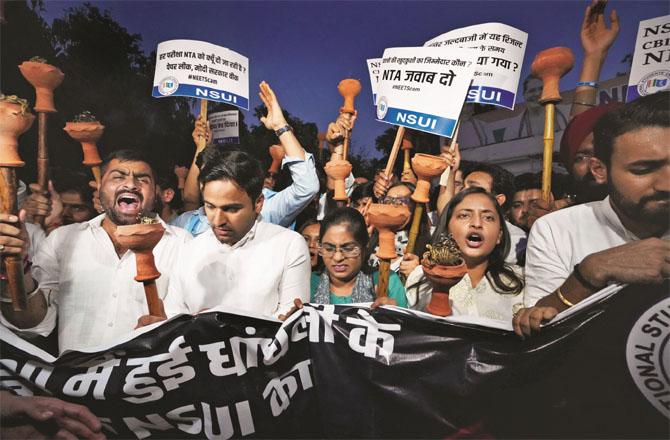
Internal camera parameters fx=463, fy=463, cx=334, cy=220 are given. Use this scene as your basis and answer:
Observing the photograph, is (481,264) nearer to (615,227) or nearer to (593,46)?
(615,227)

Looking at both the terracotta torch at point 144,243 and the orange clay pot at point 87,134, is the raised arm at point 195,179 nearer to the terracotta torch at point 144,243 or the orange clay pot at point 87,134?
the orange clay pot at point 87,134

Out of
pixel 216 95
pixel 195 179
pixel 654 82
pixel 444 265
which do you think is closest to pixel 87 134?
pixel 195 179

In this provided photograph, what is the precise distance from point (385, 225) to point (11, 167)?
7.12ft

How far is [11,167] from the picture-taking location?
8.71 ft

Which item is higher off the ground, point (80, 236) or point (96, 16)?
point (96, 16)

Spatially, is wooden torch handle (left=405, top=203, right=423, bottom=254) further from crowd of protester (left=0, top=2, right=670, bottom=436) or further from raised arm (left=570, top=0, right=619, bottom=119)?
raised arm (left=570, top=0, right=619, bottom=119)

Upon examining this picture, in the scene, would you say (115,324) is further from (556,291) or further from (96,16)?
(96,16)

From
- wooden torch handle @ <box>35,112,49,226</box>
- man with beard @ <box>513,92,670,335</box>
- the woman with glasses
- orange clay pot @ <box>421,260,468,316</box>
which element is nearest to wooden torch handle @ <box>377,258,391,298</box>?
the woman with glasses

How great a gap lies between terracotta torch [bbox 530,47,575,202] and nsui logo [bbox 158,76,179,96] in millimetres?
3089

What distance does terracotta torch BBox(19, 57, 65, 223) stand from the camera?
119 inches

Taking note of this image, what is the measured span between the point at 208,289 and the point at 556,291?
1949mm

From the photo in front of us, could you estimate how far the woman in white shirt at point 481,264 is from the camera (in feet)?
9.30

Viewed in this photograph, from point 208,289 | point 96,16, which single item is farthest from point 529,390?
point 96,16

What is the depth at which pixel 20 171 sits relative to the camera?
5.16 metres
